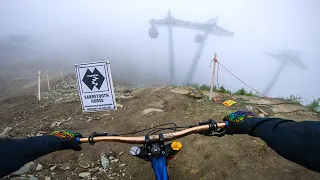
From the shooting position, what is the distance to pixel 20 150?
6.08ft

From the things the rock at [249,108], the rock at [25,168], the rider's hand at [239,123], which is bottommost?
the rock at [249,108]

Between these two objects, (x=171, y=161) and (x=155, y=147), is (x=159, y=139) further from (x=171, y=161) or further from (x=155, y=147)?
(x=171, y=161)

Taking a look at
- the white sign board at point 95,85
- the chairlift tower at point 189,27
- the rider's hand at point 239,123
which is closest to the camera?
the rider's hand at point 239,123

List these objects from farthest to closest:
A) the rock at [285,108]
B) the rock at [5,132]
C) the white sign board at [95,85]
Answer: the rock at [285,108] → the rock at [5,132] → the white sign board at [95,85]

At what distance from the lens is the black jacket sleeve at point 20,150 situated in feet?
5.64

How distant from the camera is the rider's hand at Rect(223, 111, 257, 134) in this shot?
2.14 m

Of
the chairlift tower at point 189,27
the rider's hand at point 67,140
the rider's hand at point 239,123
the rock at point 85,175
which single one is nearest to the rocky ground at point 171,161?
the rock at point 85,175

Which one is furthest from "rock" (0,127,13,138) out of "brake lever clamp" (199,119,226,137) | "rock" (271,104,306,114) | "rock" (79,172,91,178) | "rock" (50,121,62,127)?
"rock" (271,104,306,114)

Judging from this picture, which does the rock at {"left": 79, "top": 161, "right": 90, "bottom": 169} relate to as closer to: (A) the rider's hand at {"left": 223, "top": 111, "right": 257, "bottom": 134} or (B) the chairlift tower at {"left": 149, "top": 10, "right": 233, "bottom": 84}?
(A) the rider's hand at {"left": 223, "top": 111, "right": 257, "bottom": 134}

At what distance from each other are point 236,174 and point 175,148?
230cm

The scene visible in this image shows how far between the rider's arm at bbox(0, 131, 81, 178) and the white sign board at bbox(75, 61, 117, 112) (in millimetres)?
3992

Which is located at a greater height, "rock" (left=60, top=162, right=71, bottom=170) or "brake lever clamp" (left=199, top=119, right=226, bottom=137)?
"brake lever clamp" (left=199, top=119, right=226, bottom=137)

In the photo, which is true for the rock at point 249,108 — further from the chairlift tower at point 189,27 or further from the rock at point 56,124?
the chairlift tower at point 189,27

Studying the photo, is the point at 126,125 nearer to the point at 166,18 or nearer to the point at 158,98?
the point at 158,98
